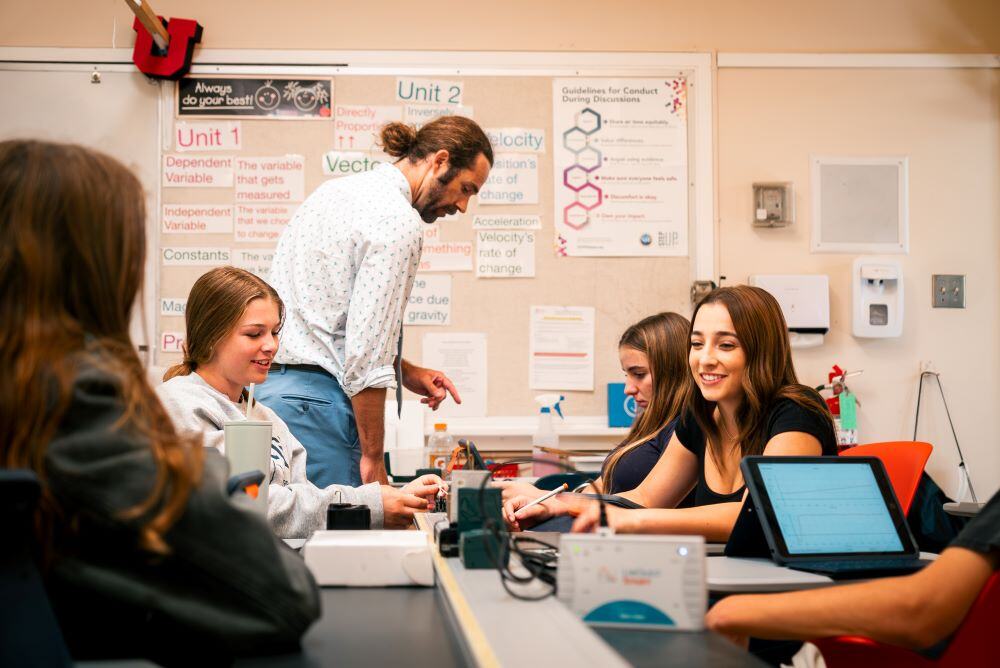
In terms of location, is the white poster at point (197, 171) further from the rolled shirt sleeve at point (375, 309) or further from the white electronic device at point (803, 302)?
the white electronic device at point (803, 302)

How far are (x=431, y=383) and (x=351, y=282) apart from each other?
1.52ft

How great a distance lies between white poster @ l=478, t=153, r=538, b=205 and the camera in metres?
4.03

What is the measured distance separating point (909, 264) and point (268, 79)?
116 inches

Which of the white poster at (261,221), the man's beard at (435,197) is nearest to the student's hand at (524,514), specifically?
the man's beard at (435,197)

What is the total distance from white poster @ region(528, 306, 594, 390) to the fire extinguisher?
1015mm

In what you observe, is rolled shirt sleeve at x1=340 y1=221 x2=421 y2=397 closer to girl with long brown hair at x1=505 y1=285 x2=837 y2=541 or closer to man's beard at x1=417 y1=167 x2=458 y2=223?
man's beard at x1=417 y1=167 x2=458 y2=223

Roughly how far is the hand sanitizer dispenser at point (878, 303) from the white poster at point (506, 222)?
1432 millimetres

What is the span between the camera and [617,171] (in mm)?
4051

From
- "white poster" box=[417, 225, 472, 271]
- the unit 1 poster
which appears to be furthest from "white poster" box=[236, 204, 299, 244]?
the unit 1 poster

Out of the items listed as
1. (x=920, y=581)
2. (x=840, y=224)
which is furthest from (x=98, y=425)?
(x=840, y=224)

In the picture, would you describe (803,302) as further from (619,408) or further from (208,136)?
(208,136)

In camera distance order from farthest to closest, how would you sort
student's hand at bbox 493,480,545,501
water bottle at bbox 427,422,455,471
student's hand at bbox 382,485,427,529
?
water bottle at bbox 427,422,455,471, student's hand at bbox 493,480,545,501, student's hand at bbox 382,485,427,529

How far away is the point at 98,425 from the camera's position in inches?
31.2

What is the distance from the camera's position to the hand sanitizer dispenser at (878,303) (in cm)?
398
